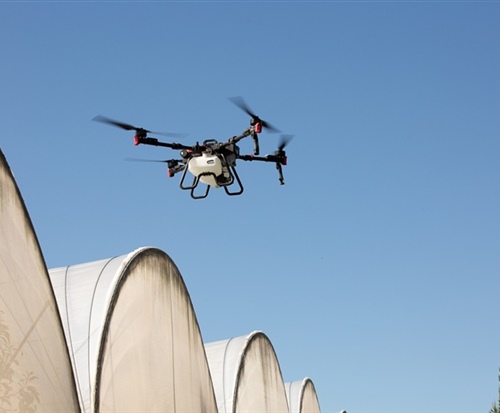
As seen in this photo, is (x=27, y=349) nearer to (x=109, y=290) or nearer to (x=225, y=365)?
(x=109, y=290)

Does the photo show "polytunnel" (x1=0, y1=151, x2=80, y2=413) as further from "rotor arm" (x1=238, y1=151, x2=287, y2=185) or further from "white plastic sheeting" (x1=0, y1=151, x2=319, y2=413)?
"rotor arm" (x1=238, y1=151, x2=287, y2=185)

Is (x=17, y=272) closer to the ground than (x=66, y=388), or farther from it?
farther from it

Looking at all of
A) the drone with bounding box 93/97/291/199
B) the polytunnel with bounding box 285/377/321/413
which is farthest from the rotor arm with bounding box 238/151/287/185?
the polytunnel with bounding box 285/377/321/413

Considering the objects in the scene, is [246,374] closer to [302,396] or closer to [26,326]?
[302,396]

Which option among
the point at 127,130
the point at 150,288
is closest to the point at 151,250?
the point at 150,288

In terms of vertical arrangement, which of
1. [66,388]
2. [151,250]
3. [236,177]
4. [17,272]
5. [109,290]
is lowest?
[66,388]

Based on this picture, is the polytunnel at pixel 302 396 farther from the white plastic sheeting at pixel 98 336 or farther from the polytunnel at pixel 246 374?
the white plastic sheeting at pixel 98 336

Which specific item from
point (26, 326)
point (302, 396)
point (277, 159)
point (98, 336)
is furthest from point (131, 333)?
point (302, 396)
